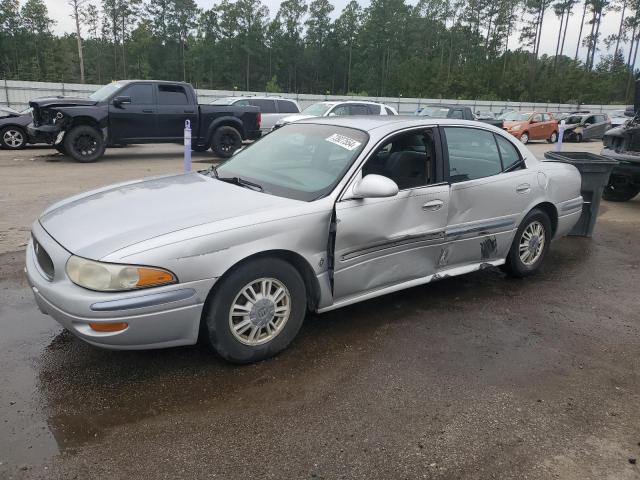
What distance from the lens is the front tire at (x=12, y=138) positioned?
567 inches

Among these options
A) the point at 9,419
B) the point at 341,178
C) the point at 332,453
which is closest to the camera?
the point at 332,453

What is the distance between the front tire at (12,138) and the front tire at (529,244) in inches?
558

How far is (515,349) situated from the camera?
3.72 metres

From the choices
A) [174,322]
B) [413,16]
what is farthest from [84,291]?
[413,16]

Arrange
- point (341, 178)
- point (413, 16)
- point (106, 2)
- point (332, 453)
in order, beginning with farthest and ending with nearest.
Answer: point (413, 16) < point (106, 2) < point (341, 178) < point (332, 453)

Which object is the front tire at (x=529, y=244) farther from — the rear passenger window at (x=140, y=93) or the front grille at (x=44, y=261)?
the rear passenger window at (x=140, y=93)

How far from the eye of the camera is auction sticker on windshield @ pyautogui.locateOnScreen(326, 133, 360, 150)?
12.9 ft

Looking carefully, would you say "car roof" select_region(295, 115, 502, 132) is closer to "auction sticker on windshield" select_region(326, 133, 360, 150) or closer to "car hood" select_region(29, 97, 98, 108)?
"auction sticker on windshield" select_region(326, 133, 360, 150)

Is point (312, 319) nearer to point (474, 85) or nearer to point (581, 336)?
point (581, 336)

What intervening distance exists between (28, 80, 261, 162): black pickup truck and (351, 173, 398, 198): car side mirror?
10.5m

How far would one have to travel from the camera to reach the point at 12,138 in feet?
47.6

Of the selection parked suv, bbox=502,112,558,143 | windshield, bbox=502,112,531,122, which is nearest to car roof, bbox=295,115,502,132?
parked suv, bbox=502,112,558,143

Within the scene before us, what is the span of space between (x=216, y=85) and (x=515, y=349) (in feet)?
277

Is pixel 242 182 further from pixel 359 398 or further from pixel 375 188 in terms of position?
pixel 359 398
